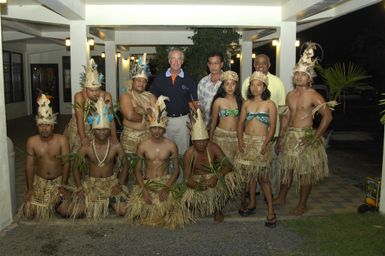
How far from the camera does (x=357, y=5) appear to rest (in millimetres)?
6902

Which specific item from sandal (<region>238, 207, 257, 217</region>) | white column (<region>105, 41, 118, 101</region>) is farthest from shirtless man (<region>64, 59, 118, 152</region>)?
white column (<region>105, 41, 118, 101</region>)

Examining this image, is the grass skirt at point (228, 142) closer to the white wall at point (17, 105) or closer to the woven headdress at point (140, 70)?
the woven headdress at point (140, 70)

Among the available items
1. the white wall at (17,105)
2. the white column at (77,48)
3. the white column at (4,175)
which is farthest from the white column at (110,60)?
the white column at (4,175)

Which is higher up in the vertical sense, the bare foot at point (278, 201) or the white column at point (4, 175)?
the white column at point (4, 175)

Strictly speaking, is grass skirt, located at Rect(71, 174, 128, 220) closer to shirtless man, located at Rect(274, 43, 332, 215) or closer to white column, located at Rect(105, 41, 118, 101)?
shirtless man, located at Rect(274, 43, 332, 215)

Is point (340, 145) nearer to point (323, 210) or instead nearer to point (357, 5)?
point (357, 5)

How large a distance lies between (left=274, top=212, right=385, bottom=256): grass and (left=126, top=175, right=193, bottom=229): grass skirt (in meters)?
1.14

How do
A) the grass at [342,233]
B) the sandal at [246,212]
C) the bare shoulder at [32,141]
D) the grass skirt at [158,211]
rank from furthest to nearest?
the sandal at [246,212]
the bare shoulder at [32,141]
the grass skirt at [158,211]
the grass at [342,233]

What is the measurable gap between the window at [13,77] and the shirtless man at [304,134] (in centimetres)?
1193

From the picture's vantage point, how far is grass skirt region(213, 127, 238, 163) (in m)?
4.99

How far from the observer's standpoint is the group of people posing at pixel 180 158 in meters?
4.66

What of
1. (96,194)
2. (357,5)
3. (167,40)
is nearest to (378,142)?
(357,5)

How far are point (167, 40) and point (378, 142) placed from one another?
6.26 m

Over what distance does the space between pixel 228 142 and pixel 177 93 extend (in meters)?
0.92
